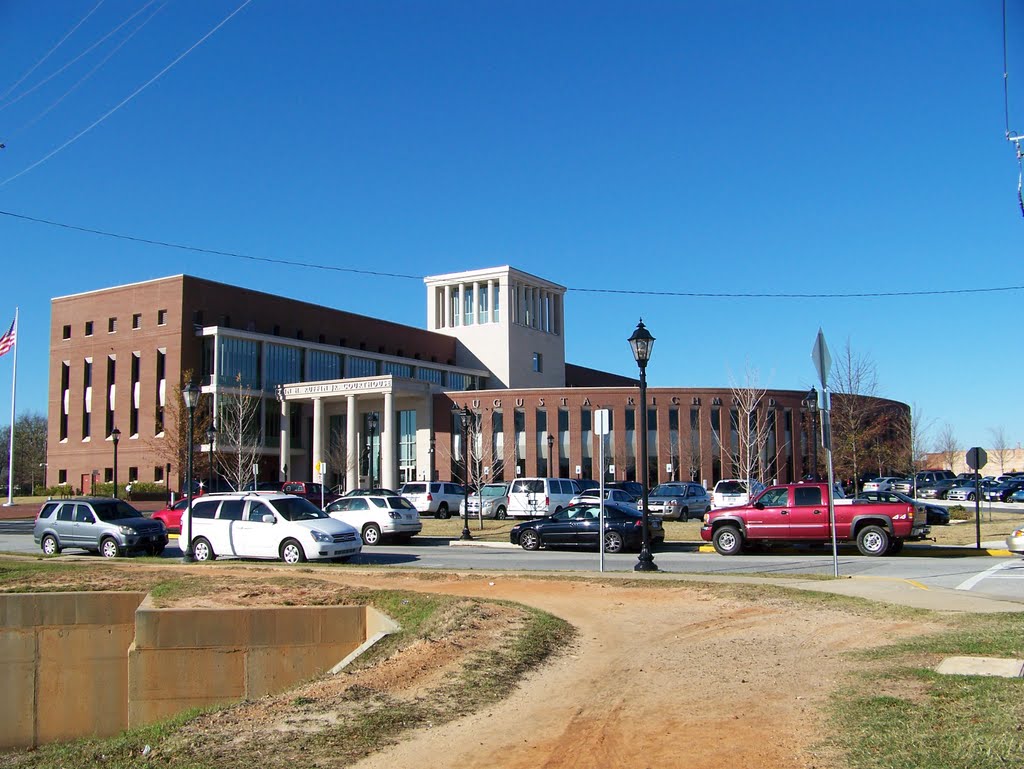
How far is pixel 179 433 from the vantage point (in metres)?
62.3

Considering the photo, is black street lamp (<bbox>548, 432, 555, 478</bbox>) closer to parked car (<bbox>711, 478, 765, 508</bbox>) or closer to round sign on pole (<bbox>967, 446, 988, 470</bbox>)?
parked car (<bbox>711, 478, 765, 508</bbox>)

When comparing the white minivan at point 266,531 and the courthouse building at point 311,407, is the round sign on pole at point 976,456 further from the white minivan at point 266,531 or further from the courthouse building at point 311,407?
the courthouse building at point 311,407

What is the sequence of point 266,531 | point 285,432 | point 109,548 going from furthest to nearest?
point 285,432, point 109,548, point 266,531

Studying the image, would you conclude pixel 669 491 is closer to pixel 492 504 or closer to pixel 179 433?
pixel 492 504

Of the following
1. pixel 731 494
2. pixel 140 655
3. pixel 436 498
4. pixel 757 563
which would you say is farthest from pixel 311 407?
pixel 140 655

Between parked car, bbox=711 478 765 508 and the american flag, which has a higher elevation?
the american flag

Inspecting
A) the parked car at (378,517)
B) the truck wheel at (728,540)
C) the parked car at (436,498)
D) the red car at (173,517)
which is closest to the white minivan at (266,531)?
the parked car at (378,517)

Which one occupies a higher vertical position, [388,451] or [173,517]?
[388,451]

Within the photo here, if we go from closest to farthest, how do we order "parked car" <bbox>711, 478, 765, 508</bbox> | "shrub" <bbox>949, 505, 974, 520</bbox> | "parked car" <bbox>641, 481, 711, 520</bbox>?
"shrub" <bbox>949, 505, 974, 520</bbox> → "parked car" <bbox>711, 478, 765, 508</bbox> → "parked car" <bbox>641, 481, 711, 520</bbox>

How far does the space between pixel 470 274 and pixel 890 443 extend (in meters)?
44.0

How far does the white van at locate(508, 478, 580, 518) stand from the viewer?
129 feet

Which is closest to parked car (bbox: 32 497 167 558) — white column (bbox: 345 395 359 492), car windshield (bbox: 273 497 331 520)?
car windshield (bbox: 273 497 331 520)

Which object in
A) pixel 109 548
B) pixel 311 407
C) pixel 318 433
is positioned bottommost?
pixel 109 548

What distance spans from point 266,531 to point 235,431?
43.4 metres
